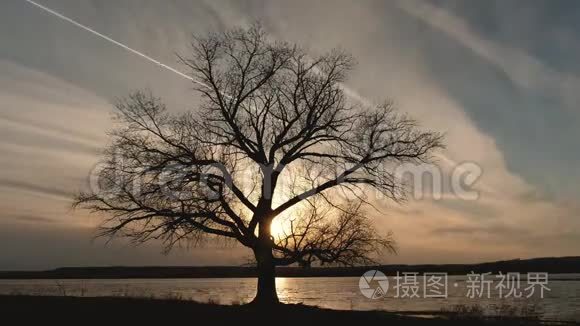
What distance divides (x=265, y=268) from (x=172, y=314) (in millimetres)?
6472

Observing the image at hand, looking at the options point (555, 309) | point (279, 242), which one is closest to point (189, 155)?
point (279, 242)

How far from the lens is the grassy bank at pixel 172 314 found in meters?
19.3

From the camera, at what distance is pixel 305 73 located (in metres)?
27.5

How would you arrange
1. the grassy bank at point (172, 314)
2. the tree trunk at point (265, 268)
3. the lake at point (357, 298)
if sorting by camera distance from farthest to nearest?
the lake at point (357, 298)
the tree trunk at point (265, 268)
the grassy bank at point (172, 314)

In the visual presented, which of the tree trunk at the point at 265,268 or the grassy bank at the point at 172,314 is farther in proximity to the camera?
the tree trunk at the point at 265,268

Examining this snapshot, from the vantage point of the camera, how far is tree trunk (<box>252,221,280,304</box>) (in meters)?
26.3

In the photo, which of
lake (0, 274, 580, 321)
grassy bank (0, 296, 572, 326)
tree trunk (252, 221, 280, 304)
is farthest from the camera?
lake (0, 274, 580, 321)

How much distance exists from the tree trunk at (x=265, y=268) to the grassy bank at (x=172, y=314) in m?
0.94

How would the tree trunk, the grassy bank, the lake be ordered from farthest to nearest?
the lake → the tree trunk → the grassy bank

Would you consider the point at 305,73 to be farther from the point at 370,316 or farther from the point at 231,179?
the point at 370,316

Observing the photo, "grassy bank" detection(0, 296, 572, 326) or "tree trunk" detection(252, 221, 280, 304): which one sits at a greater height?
"tree trunk" detection(252, 221, 280, 304)

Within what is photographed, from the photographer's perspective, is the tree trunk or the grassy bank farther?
the tree trunk

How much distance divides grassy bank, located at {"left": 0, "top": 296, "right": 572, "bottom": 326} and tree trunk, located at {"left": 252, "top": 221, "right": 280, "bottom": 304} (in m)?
0.94

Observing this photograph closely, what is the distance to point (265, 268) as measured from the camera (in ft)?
87.2
